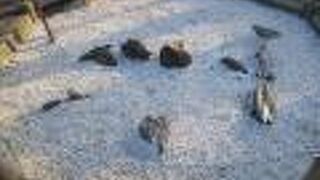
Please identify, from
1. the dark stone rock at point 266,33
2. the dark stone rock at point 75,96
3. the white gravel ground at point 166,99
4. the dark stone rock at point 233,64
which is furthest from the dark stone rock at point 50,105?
the dark stone rock at point 266,33

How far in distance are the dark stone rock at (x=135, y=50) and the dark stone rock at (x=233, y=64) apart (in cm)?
161

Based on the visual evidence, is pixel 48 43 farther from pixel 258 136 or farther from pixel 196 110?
pixel 258 136

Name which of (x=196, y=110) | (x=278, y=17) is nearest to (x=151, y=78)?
(x=196, y=110)

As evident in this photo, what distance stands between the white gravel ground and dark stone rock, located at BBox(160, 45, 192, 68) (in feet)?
0.51

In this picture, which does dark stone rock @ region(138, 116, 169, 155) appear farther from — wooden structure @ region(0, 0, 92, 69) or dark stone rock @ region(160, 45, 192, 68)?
wooden structure @ region(0, 0, 92, 69)

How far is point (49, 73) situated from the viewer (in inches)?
556

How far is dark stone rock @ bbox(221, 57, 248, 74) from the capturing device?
1378 centimetres

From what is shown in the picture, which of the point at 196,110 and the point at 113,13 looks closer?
the point at 196,110

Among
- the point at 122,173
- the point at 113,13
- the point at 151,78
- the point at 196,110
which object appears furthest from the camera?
the point at 113,13

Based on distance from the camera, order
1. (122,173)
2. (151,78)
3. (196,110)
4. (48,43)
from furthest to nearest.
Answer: (48,43) < (151,78) < (196,110) < (122,173)

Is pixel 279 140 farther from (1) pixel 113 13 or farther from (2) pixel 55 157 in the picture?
(1) pixel 113 13

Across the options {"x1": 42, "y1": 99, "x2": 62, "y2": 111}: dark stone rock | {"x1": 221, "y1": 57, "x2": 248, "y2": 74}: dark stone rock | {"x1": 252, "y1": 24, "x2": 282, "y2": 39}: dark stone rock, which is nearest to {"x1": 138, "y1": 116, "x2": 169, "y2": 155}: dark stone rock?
{"x1": 42, "y1": 99, "x2": 62, "y2": 111}: dark stone rock

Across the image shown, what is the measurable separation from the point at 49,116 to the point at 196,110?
2.77m

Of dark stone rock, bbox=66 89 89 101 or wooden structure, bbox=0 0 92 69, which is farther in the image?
wooden structure, bbox=0 0 92 69
